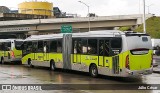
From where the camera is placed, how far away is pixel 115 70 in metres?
20.1

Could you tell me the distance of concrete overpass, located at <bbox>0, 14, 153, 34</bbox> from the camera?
74250mm

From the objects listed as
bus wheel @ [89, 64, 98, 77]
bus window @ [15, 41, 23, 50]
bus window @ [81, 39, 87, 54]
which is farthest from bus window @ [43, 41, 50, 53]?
bus window @ [15, 41, 23, 50]

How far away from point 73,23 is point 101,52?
181 ft

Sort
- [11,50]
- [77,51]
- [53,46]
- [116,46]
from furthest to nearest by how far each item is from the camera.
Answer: [11,50], [53,46], [77,51], [116,46]

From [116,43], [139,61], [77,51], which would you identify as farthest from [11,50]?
[139,61]

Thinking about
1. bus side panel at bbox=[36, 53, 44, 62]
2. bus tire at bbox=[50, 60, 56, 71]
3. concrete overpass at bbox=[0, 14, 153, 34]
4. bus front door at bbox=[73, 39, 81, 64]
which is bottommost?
bus tire at bbox=[50, 60, 56, 71]

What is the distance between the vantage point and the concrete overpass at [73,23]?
2923 inches

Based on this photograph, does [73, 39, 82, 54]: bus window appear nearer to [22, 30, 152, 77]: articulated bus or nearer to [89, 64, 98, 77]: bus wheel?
[22, 30, 152, 77]: articulated bus

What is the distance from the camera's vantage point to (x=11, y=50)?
3797 centimetres

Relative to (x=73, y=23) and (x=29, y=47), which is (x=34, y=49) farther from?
(x=73, y=23)

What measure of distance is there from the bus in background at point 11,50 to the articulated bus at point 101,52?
8711 mm

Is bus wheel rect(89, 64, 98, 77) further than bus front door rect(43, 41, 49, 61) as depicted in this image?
No

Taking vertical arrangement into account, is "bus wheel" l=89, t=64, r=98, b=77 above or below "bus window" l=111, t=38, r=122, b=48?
below

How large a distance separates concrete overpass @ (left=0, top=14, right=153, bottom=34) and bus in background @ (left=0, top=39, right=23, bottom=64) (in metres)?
36.3
